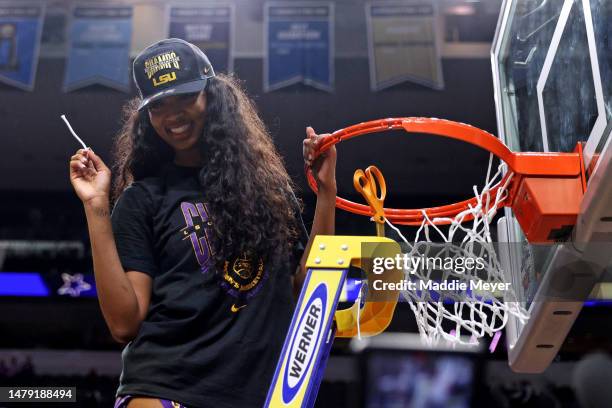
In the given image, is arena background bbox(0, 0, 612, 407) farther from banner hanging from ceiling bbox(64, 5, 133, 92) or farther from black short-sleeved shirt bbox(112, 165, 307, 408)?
black short-sleeved shirt bbox(112, 165, 307, 408)

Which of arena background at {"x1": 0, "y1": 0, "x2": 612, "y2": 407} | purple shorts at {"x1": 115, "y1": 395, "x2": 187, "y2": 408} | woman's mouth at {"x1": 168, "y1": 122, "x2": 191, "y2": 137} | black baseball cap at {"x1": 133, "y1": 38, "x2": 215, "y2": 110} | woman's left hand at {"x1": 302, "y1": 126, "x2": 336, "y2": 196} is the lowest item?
arena background at {"x1": 0, "y1": 0, "x2": 612, "y2": 407}

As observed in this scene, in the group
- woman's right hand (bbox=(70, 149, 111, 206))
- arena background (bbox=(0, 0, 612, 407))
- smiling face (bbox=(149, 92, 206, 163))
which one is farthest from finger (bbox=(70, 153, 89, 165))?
arena background (bbox=(0, 0, 612, 407))

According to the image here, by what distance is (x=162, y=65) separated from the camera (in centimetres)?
127

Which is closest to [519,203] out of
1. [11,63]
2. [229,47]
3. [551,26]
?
[551,26]

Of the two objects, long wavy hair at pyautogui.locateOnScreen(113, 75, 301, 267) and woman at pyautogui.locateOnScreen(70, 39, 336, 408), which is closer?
woman at pyautogui.locateOnScreen(70, 39, 336, 408)

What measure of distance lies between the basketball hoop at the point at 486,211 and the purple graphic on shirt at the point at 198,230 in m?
0.27

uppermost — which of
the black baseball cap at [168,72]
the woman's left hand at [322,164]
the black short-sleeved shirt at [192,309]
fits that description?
the black baseball cap at [168,72]

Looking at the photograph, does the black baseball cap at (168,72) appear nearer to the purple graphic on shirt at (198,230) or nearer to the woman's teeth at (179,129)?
the woman's teeth at (179,129)

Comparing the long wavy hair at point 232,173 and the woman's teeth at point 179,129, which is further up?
the woman's teeth at point 179,129

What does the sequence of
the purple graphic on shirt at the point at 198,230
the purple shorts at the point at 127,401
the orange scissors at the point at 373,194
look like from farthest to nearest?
the orange scissors at the point at 373,194 → the purple graphic on shirt at the point at 198,230 → the purple shorts at the point at 127,401

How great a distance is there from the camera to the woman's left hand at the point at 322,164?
1.31m

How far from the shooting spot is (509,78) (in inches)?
76.2

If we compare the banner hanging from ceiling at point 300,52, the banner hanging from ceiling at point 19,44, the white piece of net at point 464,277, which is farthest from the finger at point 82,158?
the banner hanging from ceiling at point 19,44

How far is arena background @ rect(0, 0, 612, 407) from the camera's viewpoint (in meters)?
3.65
